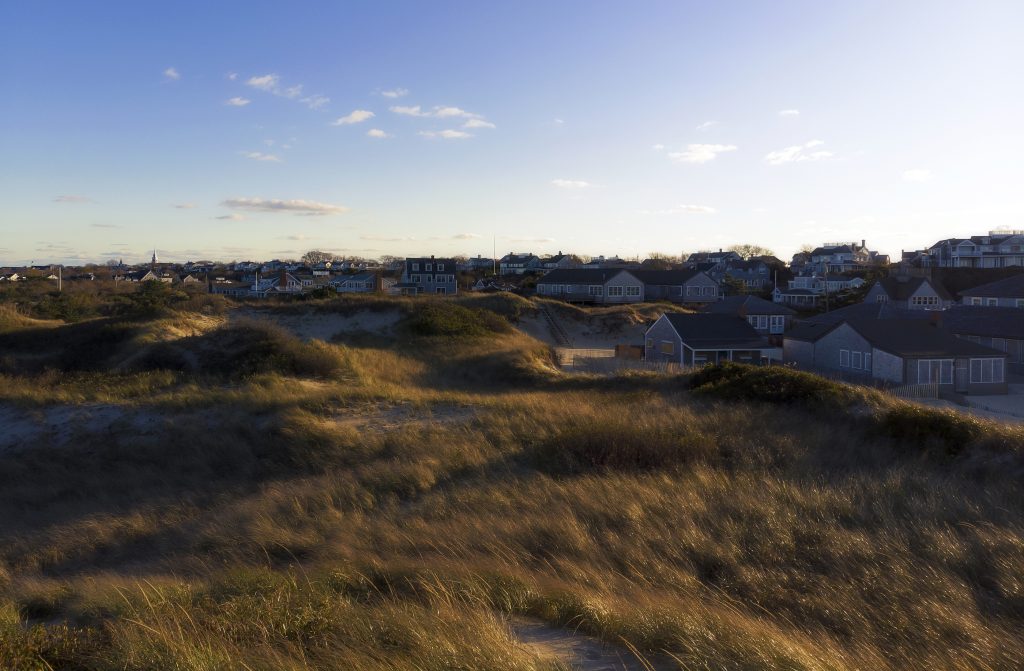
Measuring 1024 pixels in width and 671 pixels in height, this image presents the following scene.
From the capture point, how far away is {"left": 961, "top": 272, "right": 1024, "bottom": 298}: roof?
179ft

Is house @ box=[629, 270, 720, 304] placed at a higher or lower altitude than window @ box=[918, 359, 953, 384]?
higher

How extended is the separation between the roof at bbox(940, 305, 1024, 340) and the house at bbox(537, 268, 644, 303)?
32.1m

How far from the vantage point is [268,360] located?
24812 millimetres

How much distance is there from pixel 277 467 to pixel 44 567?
17.3 ft

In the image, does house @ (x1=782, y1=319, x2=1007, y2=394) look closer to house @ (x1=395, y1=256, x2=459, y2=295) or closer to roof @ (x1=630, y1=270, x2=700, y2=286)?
roof @ (x1=630, y1=270, x2=700, y2=286)

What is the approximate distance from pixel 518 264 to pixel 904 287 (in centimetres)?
7367

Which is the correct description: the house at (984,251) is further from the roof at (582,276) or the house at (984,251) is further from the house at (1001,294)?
the roof at (582,276)

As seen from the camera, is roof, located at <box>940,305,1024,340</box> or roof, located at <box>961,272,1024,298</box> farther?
roof, located at <box>961,272,1024,298</box>

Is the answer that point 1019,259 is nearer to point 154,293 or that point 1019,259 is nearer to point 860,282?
point 860,282

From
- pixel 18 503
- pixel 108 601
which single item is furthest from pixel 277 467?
pixel 108 601

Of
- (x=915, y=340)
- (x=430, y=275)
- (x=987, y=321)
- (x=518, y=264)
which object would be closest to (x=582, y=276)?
(x=430, y=275)

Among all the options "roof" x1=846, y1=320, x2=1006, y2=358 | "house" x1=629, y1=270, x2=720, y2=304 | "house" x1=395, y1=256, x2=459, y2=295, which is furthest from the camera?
"house" x1=395, y1=256, x2=459, y2=295

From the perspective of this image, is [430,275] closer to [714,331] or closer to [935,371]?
[714,331]

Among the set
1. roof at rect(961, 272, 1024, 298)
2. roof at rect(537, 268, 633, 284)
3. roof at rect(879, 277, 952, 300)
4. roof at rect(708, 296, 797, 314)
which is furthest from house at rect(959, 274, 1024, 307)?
roof at rect(537, 268, 633, 284)
